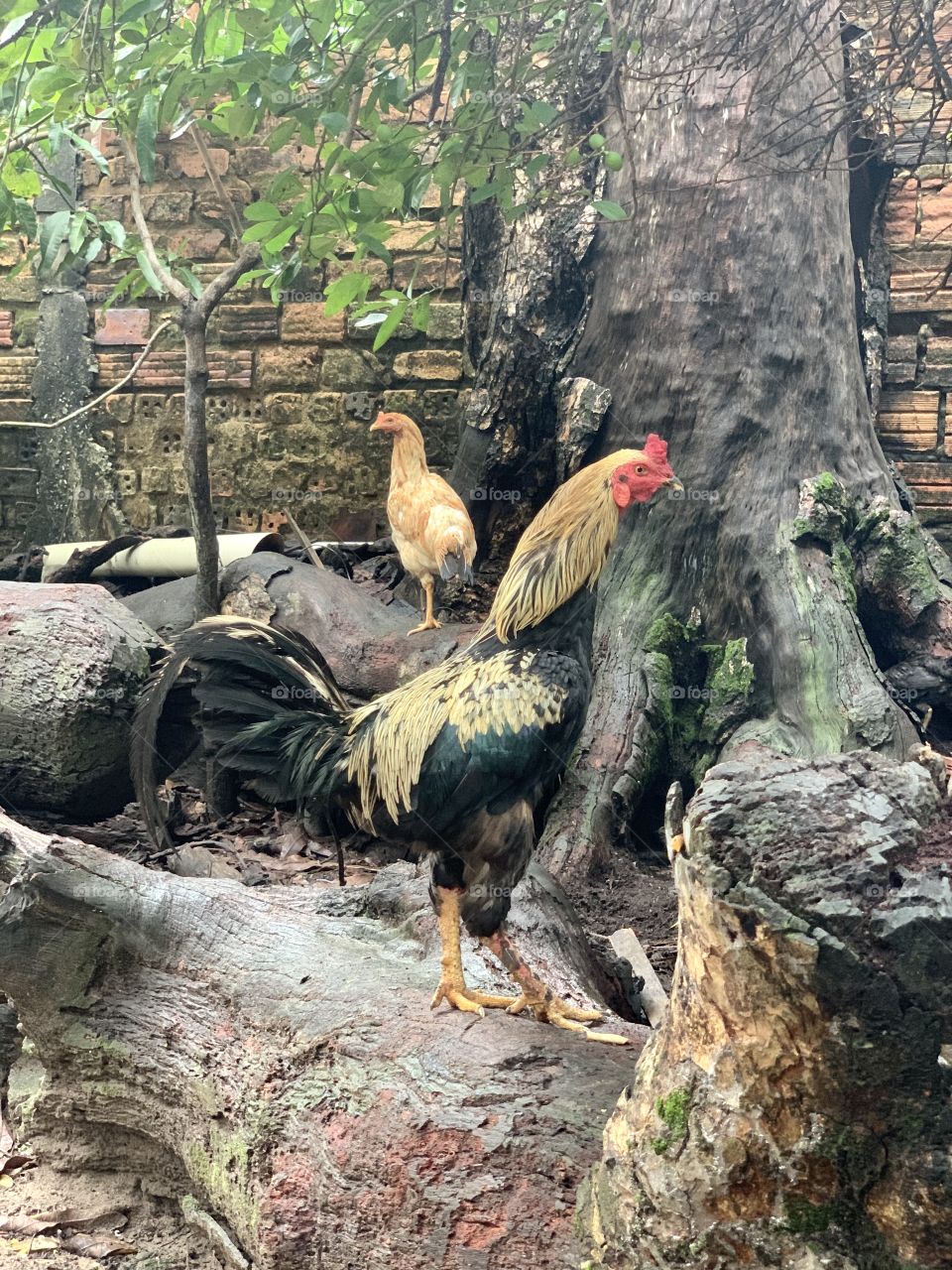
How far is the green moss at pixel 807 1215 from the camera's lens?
3.71 ft

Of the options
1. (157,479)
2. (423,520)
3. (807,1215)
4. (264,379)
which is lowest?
(807,1215)

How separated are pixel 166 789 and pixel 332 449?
1.97 metres

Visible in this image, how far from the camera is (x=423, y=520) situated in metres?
3.54

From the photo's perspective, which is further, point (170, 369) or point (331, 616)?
point (170, 369)

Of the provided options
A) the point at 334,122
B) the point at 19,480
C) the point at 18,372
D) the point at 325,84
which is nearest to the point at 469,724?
the point at 334,122

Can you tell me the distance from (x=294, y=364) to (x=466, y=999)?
11.7 feet

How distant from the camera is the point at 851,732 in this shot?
3031 mm

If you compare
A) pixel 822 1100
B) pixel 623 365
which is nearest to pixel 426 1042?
pixel 822 1100

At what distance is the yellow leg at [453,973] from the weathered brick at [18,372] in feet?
13.3

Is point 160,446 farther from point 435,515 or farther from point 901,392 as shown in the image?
point 901,392

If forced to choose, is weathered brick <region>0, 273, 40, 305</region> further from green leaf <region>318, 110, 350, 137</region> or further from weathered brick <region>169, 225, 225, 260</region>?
green leaf <region>318, 110, 350, 137</region>

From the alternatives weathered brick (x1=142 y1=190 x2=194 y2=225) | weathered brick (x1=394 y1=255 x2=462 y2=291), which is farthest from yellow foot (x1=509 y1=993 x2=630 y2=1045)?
weathered brick (x1=142 y1=190 x2=194 y2=225)

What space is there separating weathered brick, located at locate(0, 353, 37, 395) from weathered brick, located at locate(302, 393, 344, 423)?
4.70ft

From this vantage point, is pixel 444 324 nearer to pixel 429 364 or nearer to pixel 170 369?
pixel 429 364
